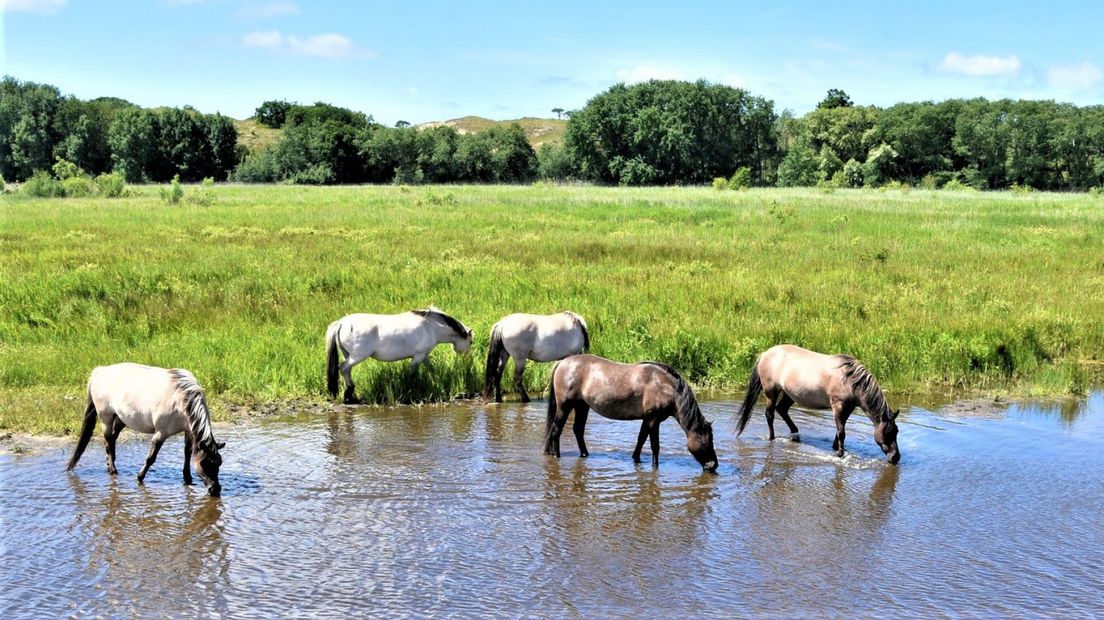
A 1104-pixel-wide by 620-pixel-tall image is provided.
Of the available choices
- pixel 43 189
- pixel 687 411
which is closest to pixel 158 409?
pixel 687 411

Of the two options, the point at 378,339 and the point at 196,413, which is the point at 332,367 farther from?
the point at 196,413

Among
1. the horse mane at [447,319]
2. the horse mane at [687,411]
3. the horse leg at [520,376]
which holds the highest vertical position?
the horse mane at [447,319]

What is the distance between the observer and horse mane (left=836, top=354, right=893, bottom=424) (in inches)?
408

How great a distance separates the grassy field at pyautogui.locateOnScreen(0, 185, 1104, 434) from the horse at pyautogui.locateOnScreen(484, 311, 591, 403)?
0.77 metres

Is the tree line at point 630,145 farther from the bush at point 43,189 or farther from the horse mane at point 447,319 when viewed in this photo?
the horse mane at point 447,319

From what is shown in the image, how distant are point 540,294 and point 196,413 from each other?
406 inches

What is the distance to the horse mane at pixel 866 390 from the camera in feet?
34.0

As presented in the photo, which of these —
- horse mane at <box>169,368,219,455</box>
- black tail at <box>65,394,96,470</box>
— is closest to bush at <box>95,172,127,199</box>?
black tail at <box>65,394,96,470</box>

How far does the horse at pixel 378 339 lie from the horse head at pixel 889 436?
20.5ft

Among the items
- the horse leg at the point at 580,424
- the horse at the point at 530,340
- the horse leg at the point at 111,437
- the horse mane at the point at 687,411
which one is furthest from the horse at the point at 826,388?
the horse leg at the point at 111,437

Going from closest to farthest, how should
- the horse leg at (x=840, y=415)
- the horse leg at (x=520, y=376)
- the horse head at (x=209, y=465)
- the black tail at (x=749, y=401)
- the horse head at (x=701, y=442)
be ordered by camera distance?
the horse head at (x=209, y=465), the horse head at (x=701, y=442), the horse leg at (x=840, y=415), the black tail at (x=749, y=401), the horse leg at (x=520, y=376)

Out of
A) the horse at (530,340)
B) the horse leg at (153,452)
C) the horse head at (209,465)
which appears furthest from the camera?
the horse at (530,340)

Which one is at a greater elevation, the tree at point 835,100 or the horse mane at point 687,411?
the tree at point 835,100

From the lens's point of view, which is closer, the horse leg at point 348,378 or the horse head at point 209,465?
the horse head at point 209,465
